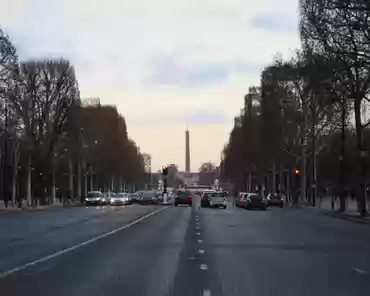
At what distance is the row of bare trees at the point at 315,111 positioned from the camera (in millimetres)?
45812

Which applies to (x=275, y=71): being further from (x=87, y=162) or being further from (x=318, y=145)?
(x=87, y=162)

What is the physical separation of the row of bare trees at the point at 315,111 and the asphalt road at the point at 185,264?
608 inches

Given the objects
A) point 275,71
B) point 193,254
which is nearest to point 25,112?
point 275,71

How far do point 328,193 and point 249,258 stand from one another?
412ft

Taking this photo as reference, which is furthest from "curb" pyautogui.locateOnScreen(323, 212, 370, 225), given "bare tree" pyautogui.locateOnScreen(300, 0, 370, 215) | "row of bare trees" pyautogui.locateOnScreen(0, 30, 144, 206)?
"row of bare trees" pyautogui.locateOnScreen(0, 30, 144, 206)

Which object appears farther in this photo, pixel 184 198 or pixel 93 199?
pixel 93 199

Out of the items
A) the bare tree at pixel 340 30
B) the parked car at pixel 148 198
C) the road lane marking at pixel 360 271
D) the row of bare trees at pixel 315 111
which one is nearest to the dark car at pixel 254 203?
the row of bare trees at pixel 315 111

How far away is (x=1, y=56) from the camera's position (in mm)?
55812

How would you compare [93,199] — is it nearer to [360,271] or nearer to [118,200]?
[118,200]

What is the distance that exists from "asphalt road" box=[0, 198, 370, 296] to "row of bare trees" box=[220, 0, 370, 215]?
50.7ft

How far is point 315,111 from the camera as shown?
81.0 m

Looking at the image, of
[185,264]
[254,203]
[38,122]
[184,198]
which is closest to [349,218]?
[254,203]

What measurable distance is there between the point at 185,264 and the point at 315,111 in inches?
2458

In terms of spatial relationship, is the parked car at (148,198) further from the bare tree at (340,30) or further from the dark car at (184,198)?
the bare tree at (340,30)
